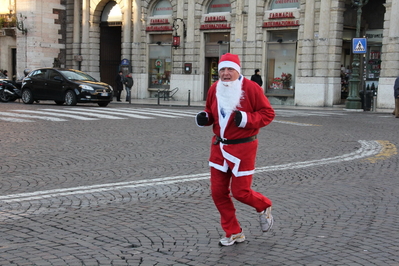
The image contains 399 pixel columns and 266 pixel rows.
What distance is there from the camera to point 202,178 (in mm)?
8453

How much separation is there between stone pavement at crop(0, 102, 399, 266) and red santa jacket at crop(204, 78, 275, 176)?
27.2 inches

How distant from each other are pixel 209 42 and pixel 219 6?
202 centimetres

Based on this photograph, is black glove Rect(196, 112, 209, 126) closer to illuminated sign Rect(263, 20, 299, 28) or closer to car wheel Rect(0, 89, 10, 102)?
car wheel Rect(0, 89, 10, 102)

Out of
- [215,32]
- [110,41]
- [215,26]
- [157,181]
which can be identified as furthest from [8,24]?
[157,181]

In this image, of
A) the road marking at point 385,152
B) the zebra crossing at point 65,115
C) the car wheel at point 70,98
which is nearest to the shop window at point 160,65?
the car wheel at point 70,98

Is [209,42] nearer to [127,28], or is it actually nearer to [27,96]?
[127,28]

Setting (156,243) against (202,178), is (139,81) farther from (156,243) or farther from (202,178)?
(156,243)

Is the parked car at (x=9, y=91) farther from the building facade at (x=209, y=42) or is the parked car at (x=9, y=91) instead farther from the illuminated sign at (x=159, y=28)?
the illuminated sign at (x=159, y=28)

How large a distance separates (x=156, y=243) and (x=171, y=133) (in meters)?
9.18

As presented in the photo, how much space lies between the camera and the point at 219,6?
32344 mm

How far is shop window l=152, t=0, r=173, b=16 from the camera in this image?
34531 millimetres

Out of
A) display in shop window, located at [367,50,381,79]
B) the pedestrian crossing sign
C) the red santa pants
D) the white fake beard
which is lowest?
the red santa pants

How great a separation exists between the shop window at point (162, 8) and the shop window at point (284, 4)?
22.2ft

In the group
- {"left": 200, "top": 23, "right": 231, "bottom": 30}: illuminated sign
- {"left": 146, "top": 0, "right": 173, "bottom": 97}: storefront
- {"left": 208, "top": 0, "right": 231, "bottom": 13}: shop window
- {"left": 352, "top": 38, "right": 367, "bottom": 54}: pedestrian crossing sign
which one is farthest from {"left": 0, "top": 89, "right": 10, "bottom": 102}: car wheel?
{"left": 352, "top": 38, "right": 367, "bottom": 54}: pedestrian crossing sign
